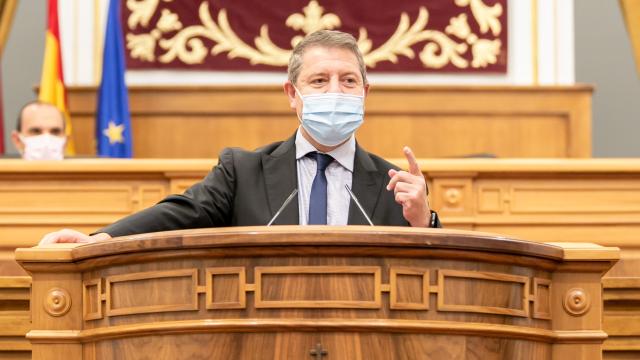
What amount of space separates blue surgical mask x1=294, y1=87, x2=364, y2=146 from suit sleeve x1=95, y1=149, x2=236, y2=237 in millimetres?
261

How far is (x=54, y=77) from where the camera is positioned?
651 centimetres

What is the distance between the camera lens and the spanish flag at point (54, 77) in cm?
647

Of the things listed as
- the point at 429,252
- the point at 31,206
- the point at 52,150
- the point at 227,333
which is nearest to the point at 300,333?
the point at 227,333

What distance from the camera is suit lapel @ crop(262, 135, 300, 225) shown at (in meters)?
3.21

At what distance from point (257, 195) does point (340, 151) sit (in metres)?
0.27

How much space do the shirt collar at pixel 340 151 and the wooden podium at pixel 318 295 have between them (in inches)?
35.1

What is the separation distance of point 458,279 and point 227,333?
0.49m

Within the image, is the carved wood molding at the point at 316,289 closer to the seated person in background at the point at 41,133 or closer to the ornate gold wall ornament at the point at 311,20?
the seated person in background at the point at 41,133

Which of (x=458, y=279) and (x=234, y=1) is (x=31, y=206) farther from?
(x=458, y=279)


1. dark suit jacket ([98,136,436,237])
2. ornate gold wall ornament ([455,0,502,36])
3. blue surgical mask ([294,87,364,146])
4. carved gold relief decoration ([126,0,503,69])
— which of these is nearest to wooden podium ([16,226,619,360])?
dark suit jacket ([98,136,436,237])

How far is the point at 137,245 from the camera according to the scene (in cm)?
251

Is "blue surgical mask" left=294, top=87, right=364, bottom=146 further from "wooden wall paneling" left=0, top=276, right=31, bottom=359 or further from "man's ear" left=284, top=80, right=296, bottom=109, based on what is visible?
"wooden wall paneling" left=0, top=276, right=31, bottom=359

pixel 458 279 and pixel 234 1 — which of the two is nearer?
pixel 458 279

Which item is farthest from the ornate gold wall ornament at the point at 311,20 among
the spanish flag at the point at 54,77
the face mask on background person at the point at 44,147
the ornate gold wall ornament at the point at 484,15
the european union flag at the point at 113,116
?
the face mask on background person at the point at 44,147
